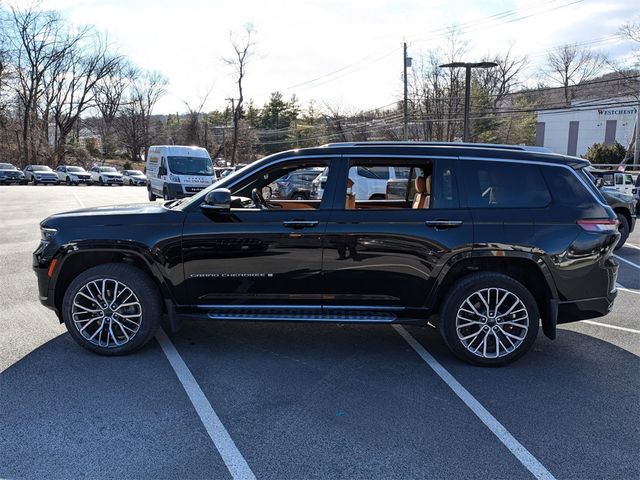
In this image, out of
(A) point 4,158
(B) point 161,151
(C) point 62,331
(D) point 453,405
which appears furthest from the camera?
(A) point 4,158

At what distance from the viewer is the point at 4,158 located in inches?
2217

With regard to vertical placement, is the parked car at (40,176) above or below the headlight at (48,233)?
below

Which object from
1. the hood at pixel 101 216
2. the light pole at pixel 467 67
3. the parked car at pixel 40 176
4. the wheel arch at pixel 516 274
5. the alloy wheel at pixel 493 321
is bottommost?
the parked car at pixel 40 176

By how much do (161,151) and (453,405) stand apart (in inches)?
823

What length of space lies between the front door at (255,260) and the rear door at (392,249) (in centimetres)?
14

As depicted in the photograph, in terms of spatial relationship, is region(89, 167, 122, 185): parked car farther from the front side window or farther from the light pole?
the front side window

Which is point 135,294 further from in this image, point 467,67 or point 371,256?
point 467,67

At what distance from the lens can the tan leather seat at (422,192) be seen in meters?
4.64

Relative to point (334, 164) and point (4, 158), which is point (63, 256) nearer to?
point (334, 164)

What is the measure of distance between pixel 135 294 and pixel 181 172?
17.9m

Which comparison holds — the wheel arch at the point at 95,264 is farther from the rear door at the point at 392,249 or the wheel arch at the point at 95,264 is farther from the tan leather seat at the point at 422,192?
the tan leather seat at the point at 422,192

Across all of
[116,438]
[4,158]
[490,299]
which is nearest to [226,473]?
[116,438]

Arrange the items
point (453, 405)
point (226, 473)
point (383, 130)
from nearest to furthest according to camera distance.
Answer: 1. point (226, 473)
2. point (453, 405)
3. point (383, 130)

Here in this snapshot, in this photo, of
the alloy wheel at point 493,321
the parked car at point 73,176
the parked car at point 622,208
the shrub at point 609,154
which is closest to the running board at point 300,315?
the alloy wheel at point 493,321
